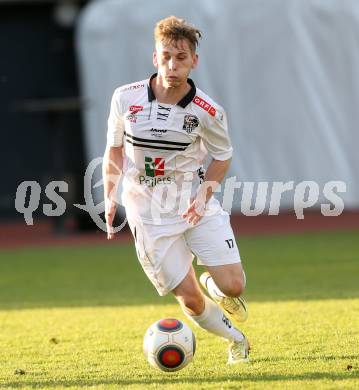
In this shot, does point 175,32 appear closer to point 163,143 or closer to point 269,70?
point 163,143

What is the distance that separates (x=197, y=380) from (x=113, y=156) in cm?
169

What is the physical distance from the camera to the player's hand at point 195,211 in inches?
277

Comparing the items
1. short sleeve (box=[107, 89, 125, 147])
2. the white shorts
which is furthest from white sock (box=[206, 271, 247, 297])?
short sleeve (box=[107, 89, 125, 147])

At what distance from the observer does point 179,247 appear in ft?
23.8

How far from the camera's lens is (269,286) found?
40.2ft

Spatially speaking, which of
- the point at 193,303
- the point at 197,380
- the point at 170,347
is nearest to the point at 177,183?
the point at 193,303

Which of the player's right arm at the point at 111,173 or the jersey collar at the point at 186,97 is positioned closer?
the jersey collar at the point at 186,97

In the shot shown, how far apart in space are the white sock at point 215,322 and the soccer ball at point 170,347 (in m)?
0.40

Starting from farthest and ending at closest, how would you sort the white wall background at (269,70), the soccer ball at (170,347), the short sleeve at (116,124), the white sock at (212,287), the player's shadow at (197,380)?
1. the white wall background at (269,70)
2. the white sock at (212,287)
3. the short sleeve at (116,124)
4. the soccer ball at (170,347)
5. the player's shadow at (197,380)

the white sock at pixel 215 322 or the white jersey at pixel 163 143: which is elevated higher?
the white jersey at pixel 163 143

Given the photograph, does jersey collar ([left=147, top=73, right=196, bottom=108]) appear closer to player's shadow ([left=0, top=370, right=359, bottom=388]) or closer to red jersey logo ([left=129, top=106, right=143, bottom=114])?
red jersey logo ([left=129, top=106, right=143, bottom=114])

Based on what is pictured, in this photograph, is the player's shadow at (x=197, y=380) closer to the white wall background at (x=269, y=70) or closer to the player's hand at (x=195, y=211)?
the player's hand at (x=195, y=211)

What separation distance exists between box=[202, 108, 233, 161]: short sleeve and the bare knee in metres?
0.96

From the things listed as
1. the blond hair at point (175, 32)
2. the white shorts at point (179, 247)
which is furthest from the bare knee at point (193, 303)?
the blond hair at point (175, 32)
